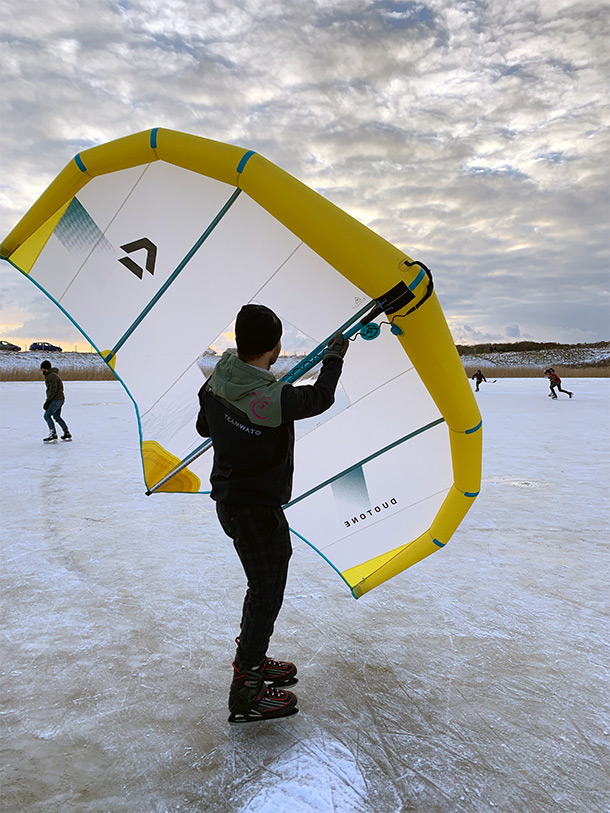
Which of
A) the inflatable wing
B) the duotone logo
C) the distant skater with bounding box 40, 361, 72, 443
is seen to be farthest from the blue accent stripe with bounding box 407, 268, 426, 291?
the distant skater with bounding box 40, 361, 72, 443

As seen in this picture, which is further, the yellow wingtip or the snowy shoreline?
the snowy shoreline

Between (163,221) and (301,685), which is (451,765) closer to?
(301,685)

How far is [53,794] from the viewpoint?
1.78 meters

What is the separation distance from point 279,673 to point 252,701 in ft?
0.77

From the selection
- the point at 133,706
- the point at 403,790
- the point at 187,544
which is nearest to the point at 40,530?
the point at 187,544

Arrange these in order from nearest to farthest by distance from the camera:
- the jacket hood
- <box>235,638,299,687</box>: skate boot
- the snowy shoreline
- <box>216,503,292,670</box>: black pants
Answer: the jacket hood
<box>216,503,292,670</box>: black pants
<box>235,638,299,687</box>: skate boot
the snowy shoreline

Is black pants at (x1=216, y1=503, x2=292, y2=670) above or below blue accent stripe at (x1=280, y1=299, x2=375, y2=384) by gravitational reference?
below

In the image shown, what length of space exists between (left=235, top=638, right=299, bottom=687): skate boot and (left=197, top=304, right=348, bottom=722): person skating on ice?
11cm

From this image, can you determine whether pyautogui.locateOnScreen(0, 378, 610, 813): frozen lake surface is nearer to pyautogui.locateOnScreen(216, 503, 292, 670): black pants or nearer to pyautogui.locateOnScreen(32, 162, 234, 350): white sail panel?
pyautogui.locateOnScreen(216, 503, 292, 670): black pants

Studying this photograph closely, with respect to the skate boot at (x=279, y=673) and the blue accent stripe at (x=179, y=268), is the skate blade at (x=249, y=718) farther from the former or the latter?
the blue accent stripe at (x=179, y=268)

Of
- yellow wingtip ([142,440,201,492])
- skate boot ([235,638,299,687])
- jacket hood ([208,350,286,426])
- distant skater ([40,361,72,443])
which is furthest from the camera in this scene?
distant skater ([40,361,72,443])

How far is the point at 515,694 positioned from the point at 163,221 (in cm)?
247

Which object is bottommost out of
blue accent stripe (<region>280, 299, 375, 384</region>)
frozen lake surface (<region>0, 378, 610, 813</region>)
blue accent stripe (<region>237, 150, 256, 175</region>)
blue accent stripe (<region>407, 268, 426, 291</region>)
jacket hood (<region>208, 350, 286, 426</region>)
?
frozen lake surface (<region>0, 378, 610, 813</region>)

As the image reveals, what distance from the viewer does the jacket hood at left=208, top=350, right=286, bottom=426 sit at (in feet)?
6.42
